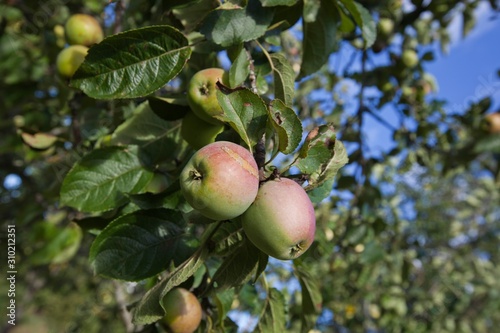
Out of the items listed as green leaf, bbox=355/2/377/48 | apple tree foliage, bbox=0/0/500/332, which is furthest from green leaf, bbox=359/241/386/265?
green leaf, bbox=355/2/377/48

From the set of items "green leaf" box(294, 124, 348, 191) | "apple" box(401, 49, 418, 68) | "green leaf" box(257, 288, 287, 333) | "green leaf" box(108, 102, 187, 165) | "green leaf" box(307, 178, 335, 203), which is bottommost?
"apple" box(401, 49, 418, 68)

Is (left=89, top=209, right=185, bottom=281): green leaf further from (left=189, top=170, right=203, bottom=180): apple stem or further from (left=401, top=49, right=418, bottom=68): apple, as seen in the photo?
(left=401, top=49, right=418, bottom=68): apple

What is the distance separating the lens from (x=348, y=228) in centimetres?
210

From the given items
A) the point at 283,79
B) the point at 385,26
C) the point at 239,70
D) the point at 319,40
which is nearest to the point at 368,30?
the point at 319,40

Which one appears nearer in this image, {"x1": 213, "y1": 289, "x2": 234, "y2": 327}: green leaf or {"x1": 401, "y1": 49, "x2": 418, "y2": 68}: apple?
{"x1": 213, "y1": 289, "x2": 234, "y2": 327}: green leaf

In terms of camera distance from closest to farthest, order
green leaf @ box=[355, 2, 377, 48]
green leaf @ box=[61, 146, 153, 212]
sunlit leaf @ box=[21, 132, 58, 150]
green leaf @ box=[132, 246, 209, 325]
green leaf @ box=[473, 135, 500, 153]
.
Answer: green leaf @ box=[132, 246, 209, 325]
green leaf @ box=[61, 146, 153, 212]
green leaf @ box=[355, 2, 377, 48]
sunlit leaf @ box=[21, 132, 58, 150]
green leaf @ box=[473, 135, 500, 153]

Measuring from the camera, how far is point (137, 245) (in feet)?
2.88

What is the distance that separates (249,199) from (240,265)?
21cm

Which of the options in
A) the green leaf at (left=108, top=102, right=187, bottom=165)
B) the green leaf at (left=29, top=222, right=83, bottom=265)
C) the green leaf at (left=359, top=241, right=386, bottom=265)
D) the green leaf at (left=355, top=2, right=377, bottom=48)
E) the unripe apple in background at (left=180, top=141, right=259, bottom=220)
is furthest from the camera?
the green leaf at (left=29, top=222, right=83, bottom=265)

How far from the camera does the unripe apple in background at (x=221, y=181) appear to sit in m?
0.64

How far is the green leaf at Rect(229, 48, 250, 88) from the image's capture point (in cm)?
84

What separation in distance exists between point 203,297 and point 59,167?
118cm

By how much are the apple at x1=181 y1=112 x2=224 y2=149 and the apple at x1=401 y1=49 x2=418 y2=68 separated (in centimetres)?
188

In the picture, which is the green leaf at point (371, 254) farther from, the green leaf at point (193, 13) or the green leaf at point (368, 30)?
the green leaf at point (193, 13)
